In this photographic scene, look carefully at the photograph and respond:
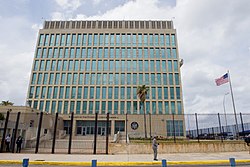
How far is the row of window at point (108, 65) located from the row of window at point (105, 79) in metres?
1.51

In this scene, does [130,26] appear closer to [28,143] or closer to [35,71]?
[35,71]

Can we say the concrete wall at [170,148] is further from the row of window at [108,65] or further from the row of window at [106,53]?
the row of window at [106,53]

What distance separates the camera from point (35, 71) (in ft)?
171

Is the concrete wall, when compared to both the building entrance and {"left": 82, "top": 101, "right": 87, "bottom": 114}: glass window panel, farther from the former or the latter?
{"left": 82, "top": 101, "right": 87, "bottom": 114}: glass window panel

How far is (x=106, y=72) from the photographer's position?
51750 millimetres

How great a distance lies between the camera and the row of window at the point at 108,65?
51.9 metres

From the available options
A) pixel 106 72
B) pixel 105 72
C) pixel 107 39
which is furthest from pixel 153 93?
pixel 107 39

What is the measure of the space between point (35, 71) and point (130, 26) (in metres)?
31.2

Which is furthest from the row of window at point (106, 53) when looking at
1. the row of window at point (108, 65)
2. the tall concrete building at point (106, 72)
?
the row of window at point (108, 65)

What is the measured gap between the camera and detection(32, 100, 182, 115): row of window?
48.2m

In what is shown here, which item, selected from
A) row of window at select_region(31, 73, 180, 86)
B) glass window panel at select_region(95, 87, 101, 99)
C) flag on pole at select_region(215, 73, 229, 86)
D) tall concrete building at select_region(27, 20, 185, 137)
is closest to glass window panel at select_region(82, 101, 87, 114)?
tall concrete building at select_region(27, 20, 185, 137)

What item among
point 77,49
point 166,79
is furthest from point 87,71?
point 166,79

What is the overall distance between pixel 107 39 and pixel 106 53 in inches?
187

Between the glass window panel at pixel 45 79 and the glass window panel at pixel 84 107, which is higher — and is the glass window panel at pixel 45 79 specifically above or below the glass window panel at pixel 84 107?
above
